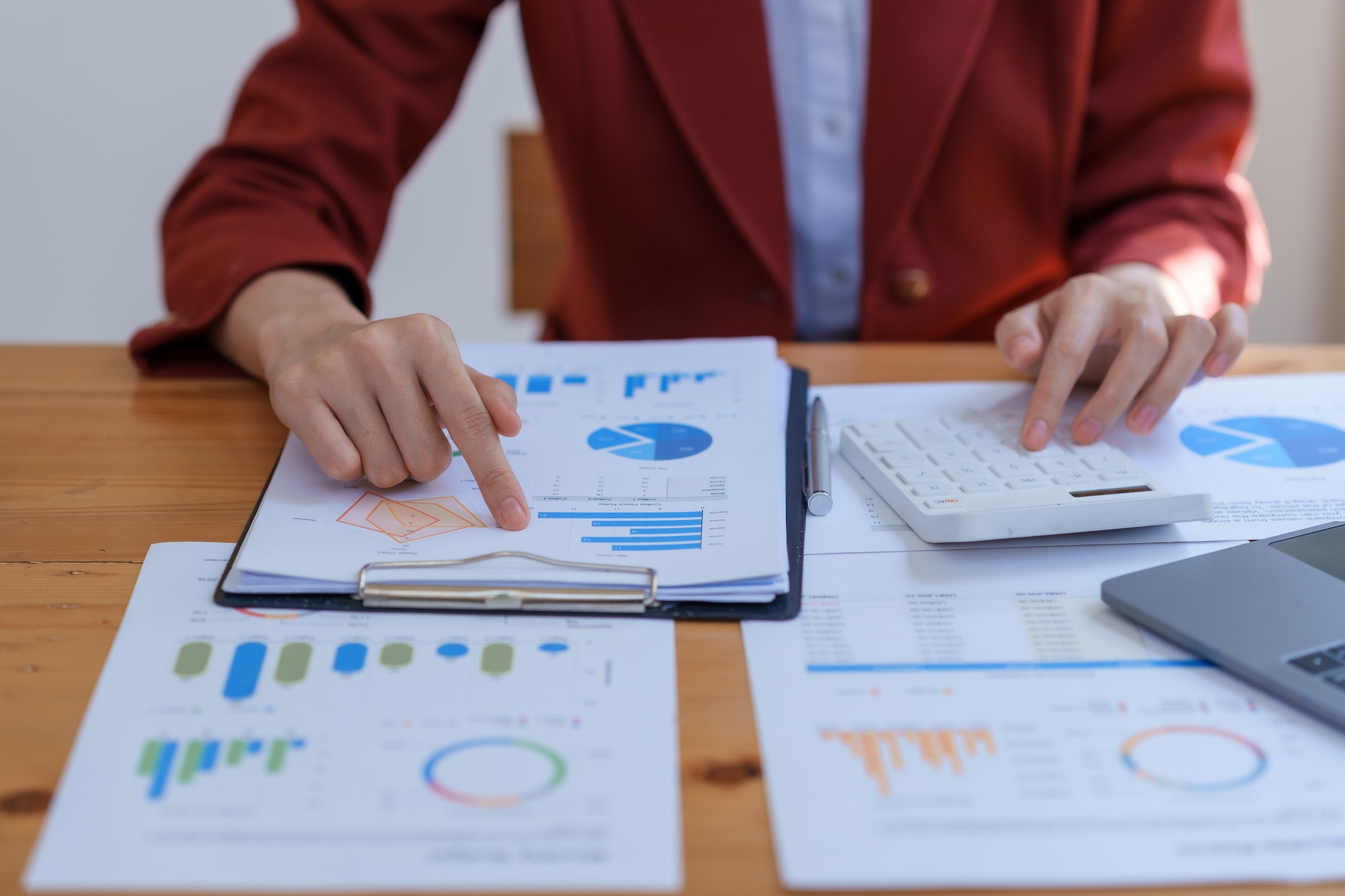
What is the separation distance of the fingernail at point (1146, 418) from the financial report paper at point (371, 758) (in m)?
0.32

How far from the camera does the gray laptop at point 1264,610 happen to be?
37 cm

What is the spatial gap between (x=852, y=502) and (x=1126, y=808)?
0.74 ft

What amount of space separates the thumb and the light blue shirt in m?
0.31

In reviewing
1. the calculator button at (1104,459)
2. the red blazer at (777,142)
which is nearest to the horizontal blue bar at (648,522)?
the calculator button at (1104,459)

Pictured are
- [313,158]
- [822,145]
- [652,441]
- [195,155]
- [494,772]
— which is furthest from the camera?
[195,155]

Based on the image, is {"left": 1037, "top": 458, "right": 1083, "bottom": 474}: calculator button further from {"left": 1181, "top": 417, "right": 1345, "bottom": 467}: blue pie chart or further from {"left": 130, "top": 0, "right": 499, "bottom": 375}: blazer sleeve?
{"left": 130, "top": 0, "right": 499, "bottom": 375}: blazer sleeve

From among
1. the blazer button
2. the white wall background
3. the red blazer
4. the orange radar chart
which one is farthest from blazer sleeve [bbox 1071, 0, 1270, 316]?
the white wall background

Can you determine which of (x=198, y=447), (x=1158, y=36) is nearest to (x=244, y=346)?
(x=198, y=447)

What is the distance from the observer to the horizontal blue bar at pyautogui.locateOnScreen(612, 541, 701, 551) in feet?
1.50

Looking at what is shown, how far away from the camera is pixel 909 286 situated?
90cm

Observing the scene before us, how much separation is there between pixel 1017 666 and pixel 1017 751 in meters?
0.05

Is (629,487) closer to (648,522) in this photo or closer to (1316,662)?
(648,522)

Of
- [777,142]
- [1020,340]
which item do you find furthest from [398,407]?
[777,142]

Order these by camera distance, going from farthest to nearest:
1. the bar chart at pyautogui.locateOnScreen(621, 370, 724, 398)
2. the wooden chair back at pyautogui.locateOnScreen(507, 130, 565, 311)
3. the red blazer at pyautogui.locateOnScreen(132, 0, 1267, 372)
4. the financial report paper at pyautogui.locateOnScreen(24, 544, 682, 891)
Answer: the wooden chair back at pyautogui.locateOnScreen(507, 130, 565, 311)
the red blazer at pyautogui.locateOnScreen(132, 0, 1267, 372)
the bar chart at pyautogui.locateOnScreen(621, 370, 724, 398)
the financial report paper at pyautogui.locateOnScreen(24, 544, 682, 891)
